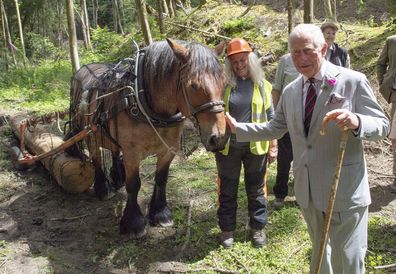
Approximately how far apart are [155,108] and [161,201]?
3.85 ft

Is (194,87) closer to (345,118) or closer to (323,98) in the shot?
(323,98)

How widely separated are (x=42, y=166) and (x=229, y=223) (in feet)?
11.6

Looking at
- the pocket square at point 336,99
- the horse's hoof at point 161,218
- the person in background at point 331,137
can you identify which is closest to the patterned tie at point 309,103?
the person in background at point 331,137

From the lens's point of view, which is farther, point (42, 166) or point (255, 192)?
point (42, 166)

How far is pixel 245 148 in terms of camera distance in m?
3.44

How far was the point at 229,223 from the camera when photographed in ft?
12.0

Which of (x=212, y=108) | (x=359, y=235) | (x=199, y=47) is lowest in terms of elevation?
(x=359, y=235)

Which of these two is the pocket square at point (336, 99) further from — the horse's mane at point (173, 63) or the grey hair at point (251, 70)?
the grey hair at point (251, 70)

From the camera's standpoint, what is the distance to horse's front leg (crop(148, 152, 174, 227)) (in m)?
4.21

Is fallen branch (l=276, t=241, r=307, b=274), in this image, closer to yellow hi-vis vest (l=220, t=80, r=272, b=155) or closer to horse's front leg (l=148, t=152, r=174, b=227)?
yellow hi-vis vest (l=220, t=80, r=272, b=155)

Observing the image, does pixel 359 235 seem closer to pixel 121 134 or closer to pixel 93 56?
pixel 121 134

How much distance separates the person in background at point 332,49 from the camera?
4020 millimetres

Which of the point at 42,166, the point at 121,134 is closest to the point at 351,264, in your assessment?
the point at 121,134

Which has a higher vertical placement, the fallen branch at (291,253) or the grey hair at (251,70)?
the grey hair at (251,70)
